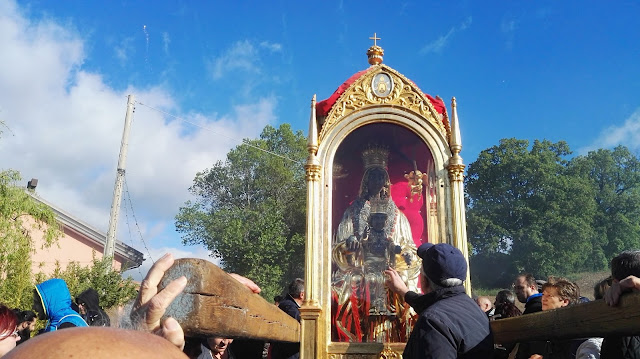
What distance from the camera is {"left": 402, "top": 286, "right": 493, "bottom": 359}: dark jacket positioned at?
6.59 feet

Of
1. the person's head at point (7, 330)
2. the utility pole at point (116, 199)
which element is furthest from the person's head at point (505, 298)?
the utility pole at point (116, 199)

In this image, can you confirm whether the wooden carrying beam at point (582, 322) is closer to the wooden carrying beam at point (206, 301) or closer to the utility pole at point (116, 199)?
the wooden carrying beam at point (206, 301)

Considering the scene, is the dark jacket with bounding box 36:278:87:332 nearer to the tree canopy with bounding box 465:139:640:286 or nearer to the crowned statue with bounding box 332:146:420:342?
the crowned statue with bounding box 332:146:420:342

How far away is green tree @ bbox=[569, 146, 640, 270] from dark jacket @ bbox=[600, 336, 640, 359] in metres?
41.1

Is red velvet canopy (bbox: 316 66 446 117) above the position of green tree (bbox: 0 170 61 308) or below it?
above

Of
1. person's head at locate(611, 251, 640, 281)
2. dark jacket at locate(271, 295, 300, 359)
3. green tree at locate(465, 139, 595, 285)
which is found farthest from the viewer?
green tree at locate(465, 139, 595, 285)

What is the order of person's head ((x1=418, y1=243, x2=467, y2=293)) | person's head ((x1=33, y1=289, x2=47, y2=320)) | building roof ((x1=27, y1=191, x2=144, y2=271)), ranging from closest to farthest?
person's head ((x1=418, y1=243, x2=467, y2=293))
person's head ((x1=33, y1=289, x2=47, y2=320))
building roof ((x1=27, y1=191, x2=144, y2=271))

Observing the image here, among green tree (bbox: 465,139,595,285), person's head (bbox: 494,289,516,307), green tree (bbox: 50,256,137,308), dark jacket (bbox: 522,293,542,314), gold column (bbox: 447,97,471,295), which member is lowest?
dark jacket (bbox: 522,293,542,314)

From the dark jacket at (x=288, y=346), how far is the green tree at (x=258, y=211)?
19661mm

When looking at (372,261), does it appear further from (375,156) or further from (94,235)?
(94,235)

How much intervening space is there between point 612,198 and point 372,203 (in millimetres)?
43660

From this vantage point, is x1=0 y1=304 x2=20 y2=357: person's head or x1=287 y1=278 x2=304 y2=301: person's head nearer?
x1=0 y1=304 x2=20 y2=357: person's head

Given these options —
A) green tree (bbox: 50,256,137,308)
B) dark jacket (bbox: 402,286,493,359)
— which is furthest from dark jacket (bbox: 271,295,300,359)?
green tree (bbox: 50,256,137,308)

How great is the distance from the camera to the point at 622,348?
7.22ft
